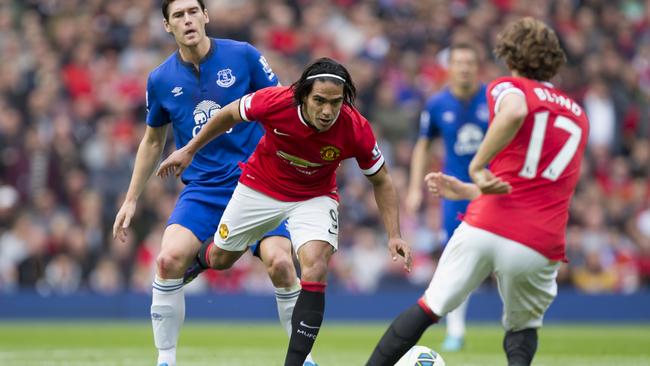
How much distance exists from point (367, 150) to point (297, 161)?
0.49 metres

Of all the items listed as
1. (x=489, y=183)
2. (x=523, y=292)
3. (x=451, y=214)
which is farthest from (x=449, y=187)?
(x=451, y=214)

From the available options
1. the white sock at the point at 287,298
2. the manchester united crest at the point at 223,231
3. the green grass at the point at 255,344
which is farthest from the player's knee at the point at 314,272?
the green grass at the point at 255,344

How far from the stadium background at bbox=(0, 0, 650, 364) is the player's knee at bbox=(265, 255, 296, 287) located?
8144 millimetres

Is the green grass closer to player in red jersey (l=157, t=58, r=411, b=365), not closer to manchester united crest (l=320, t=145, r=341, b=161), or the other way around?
player in red jersey (l=157, t=58, r=411, b=365)

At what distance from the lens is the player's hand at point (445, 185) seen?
677 centimetres

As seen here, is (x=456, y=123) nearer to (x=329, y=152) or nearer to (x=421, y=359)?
(x=329, y=152)

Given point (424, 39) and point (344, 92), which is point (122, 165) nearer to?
point (424, 39)

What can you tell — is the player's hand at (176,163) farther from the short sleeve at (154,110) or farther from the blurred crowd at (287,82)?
the blurred crowd at (287,82)

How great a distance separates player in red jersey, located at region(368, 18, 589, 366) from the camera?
668 centimetres

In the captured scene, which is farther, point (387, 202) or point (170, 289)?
point (170, 289)

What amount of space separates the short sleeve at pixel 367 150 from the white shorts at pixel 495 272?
1.04 meters

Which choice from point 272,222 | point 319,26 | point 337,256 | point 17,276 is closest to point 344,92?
point 272,222

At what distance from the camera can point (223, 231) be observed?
808 cm

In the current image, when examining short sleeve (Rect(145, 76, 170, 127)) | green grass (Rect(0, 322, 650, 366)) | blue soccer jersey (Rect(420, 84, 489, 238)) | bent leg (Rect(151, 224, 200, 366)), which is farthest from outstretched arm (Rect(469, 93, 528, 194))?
blue soccer jersey (Rect(420, 84, 489, 238))
